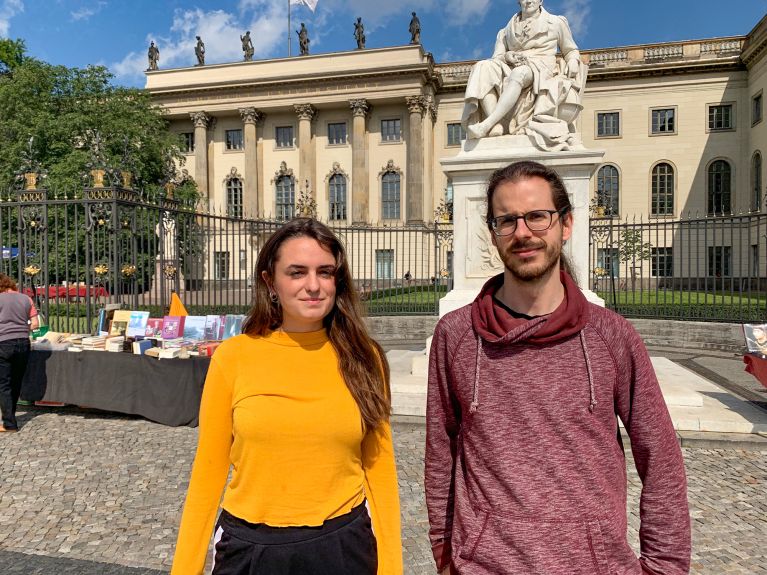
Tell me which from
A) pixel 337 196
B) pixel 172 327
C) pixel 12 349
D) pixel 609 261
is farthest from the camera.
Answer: pixel 337 196

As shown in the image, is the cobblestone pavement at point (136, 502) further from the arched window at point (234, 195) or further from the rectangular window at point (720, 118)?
the arched window at point (234, 195)

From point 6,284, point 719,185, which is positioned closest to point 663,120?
point 719,185

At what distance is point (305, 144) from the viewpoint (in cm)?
4075

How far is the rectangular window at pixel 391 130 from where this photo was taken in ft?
132

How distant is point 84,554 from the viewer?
327 centimetres

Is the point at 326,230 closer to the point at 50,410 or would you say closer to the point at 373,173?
the point at 50,410

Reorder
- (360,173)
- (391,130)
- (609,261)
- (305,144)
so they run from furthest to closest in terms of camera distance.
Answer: (305,144), (391,130), (360,173), (609,261)

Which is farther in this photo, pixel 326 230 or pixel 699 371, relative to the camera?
pixel 699 371

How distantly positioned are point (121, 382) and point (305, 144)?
36515 mm

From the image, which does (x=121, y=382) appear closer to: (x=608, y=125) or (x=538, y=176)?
(x=538, y=176)

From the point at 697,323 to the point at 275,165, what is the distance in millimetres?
35813

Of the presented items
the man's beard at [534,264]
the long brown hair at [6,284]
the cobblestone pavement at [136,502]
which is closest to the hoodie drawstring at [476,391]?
the man's beard at [534,264]

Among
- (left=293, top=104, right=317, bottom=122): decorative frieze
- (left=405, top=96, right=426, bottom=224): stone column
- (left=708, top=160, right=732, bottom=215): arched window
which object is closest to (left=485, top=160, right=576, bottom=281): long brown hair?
(left=405, top=96, right=426, bottom=224): stone column

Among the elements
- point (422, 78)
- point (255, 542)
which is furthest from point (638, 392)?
point (422, 78)
